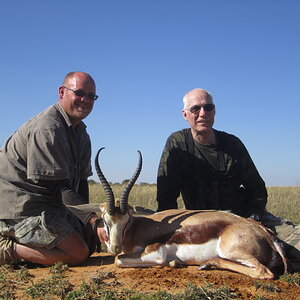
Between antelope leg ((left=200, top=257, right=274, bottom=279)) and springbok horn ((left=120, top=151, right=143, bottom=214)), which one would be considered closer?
antelope leg ((left=200, top=257, right=274, bottom=279))

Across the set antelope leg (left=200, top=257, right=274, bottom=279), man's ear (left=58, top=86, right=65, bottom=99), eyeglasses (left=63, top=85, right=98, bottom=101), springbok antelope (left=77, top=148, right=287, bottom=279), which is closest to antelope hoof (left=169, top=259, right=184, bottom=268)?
springbok antelope (left=77, top=148, right=287, bottom=279)

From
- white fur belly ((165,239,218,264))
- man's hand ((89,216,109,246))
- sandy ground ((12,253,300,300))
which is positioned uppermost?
man's hand ((89,216,109,246))

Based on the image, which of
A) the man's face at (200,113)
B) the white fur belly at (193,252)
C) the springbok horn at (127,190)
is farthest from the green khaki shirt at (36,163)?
the man's face at (200,113)

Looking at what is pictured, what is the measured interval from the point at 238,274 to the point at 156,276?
88cm

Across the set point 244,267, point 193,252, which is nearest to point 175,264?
point 193,252

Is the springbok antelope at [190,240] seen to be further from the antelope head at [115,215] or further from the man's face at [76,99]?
the man's face at [76,99]

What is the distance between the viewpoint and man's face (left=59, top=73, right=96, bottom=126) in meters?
5.44

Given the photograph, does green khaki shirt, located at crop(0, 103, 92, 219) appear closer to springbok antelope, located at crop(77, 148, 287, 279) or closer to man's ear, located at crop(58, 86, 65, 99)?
man's ear, located at crop(58, 86, 65, 99)

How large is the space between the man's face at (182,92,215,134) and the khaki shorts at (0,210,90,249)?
8.34ft

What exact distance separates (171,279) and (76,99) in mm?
2657

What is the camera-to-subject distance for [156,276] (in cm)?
436

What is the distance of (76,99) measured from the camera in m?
5.44

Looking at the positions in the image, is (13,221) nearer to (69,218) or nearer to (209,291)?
(69,218)

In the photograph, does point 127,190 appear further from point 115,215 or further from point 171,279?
point 171,279
